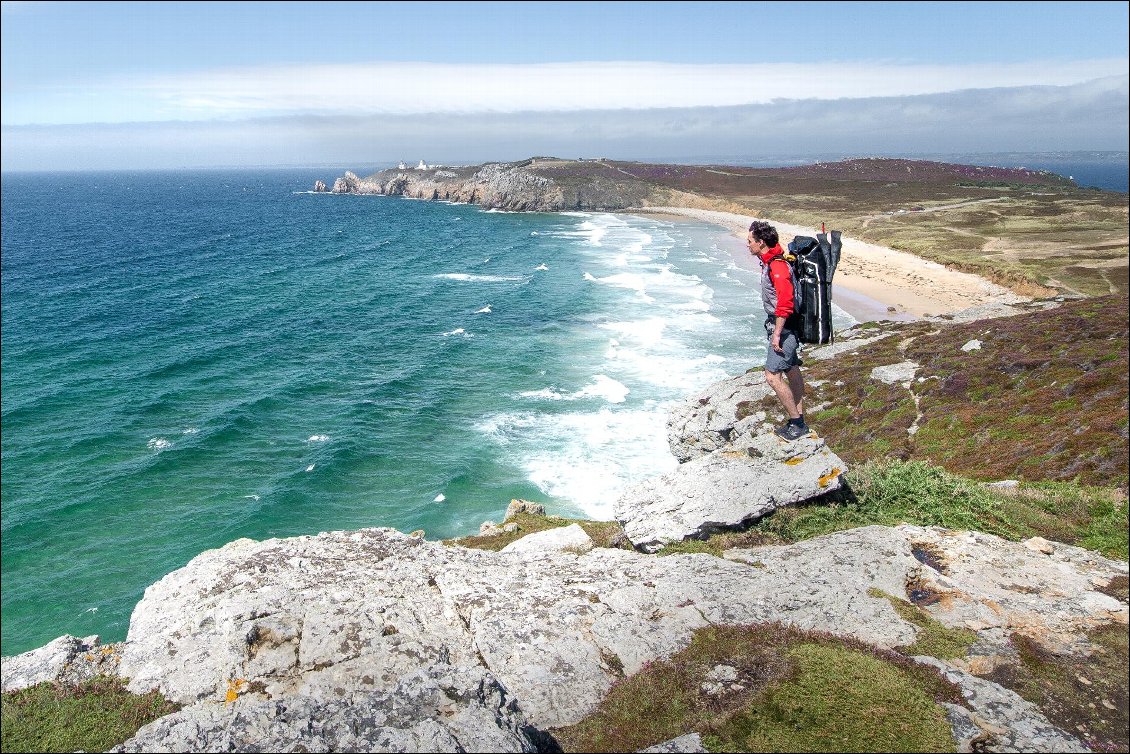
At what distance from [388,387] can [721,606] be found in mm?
35699

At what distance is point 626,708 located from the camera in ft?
25.6

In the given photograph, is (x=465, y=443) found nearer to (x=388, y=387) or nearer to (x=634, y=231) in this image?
(x=388, y=387)

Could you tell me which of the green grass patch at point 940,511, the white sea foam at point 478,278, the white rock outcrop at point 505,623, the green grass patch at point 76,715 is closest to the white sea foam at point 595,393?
the green grass patch at point 940,511

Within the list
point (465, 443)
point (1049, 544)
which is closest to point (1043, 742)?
point (1049, 544)

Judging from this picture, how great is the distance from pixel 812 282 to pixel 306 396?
120 ft

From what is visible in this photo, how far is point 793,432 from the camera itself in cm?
1351

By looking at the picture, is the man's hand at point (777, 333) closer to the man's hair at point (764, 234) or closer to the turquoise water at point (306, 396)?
the man's hair at point (764, 234)

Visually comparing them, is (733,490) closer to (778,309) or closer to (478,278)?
(778,309)

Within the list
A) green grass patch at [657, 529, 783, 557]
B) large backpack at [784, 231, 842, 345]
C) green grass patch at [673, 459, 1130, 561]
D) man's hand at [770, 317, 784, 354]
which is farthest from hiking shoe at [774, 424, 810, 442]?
man's hand at [770, 317, 784, 354]

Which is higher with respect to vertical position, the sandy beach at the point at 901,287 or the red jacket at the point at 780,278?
the red jacket at the point at 780,278

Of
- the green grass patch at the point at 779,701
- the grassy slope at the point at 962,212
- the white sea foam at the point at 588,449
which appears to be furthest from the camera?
the grassy slope at the point at 962,212

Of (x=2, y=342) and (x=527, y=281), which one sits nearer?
(x=2, y=342)

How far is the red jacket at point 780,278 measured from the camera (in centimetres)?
1120

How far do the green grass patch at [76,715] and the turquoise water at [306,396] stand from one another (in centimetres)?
1372
